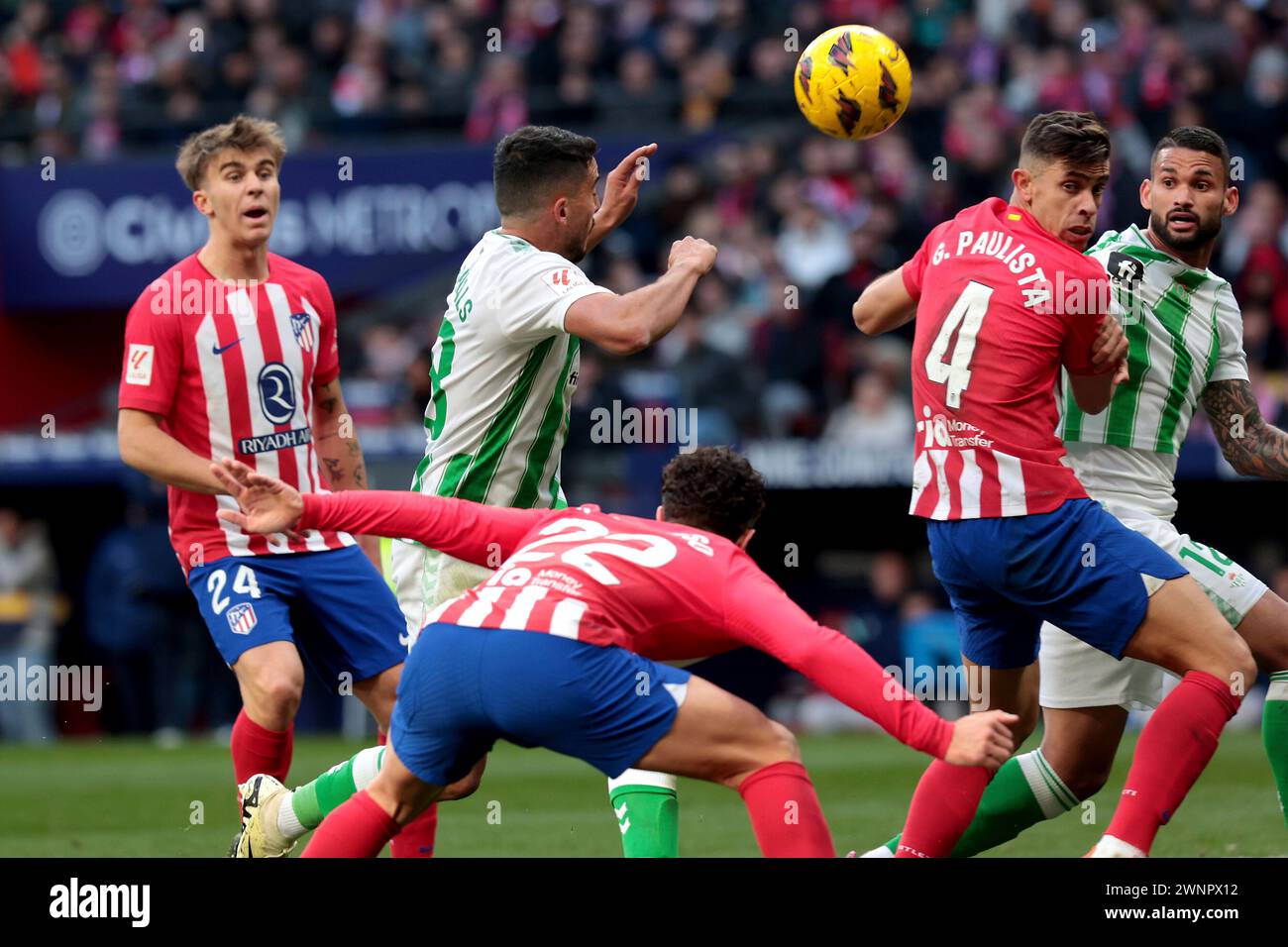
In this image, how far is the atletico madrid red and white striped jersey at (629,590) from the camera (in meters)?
4.70

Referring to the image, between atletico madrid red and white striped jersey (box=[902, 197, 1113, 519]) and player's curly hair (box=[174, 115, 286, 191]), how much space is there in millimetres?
2481

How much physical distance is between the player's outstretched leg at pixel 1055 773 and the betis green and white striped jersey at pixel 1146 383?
0.73m

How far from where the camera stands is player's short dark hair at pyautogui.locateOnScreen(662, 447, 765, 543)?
5207 millimetres

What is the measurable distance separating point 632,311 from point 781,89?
34.3 feet

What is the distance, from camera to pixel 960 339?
19.0ft

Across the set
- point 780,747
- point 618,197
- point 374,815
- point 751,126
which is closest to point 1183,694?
point 780,747

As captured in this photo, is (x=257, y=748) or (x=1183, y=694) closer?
(x=1183, y=694)

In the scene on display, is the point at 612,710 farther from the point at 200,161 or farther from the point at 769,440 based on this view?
the point at 769,440

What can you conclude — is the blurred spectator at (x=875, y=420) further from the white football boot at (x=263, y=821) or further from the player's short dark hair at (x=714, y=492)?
the player's short dark hair at (x=714, y=492)

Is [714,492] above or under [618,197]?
under

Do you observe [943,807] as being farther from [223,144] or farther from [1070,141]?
[223,144]

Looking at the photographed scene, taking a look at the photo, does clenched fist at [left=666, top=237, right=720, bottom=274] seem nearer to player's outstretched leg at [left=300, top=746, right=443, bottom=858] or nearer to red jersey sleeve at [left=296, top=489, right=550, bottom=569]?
red jersey sleeve at [left=296, top=489, right=550, bottom=569]

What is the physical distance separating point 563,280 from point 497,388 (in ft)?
1.46
